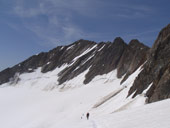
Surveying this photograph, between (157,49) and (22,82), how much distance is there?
9146cm

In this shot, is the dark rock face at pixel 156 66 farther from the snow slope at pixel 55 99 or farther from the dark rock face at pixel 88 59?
the dark rock face at pixel 88 59

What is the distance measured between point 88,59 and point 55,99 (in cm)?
3362

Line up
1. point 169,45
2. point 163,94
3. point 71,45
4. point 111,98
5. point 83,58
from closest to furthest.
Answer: point 163,94, point 169,45, point 111,98, point 83,58, point 71,45

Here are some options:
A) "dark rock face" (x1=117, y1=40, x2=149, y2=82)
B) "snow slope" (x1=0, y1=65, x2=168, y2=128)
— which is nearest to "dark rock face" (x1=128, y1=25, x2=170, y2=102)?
"snow slope" (x1=0, y1=65, x2=168, y2=128)

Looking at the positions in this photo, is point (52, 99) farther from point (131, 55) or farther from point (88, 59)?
point (131, 55)

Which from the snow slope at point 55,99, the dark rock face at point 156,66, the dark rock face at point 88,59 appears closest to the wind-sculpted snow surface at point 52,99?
the snow slope at point 55,99

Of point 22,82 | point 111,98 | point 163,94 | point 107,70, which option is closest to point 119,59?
point 107,70

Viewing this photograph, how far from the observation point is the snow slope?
41.3m

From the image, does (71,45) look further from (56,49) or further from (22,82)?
(22,82)

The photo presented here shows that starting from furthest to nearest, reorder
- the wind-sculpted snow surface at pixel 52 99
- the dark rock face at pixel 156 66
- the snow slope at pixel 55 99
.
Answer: the wind-sculpted snow surface at pixel 52 99 → the snow slope at pixel 55 99 → the dark rock face at pixel 156 66

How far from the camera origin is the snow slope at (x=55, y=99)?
135 feet

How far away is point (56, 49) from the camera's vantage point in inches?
5251

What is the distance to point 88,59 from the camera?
9588cm

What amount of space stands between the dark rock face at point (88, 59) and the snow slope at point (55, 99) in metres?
4.19
